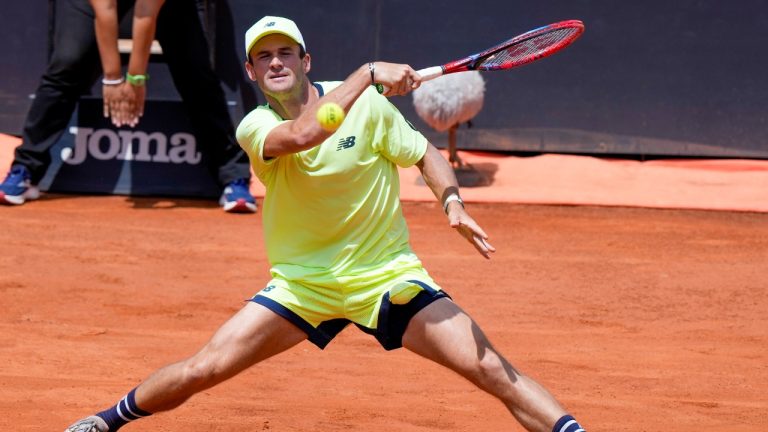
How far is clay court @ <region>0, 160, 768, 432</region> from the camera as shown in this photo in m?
5.77

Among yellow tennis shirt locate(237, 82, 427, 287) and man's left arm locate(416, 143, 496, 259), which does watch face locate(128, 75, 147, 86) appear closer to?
yellow tennis shirt locate(237, 82, 427, 287)

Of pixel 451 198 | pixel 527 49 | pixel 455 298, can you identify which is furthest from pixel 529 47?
pixel 455 298

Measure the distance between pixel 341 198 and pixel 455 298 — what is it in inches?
121

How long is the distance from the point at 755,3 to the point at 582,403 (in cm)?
549

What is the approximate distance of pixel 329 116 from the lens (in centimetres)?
425

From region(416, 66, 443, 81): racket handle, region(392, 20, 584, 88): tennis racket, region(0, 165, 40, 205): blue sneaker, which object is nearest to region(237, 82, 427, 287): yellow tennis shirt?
region(416, 66, 443, 81): racket handle

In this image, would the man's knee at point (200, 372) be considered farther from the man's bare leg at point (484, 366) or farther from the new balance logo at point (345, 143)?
the new balance logo at point (345, 143)

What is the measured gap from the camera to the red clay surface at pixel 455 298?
5762 millimetres

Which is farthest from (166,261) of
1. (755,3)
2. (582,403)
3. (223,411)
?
(755,3)

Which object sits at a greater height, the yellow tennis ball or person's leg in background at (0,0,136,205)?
the yellow tennis ball

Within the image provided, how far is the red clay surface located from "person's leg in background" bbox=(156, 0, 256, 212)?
275 millimetres

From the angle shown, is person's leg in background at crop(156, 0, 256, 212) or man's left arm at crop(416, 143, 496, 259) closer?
man's left arm at crop(416, 143, 496, 259)

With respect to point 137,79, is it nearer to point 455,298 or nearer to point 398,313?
point 455,298

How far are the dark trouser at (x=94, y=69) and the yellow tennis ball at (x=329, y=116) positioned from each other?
217 inches
